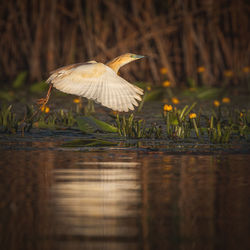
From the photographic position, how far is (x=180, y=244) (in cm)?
278

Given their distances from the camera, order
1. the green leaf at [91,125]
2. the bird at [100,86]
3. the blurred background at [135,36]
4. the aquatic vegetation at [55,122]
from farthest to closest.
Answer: the blurred background at [135,36]
the aquatic vegetation at [55,122]
the green leaf at [91,125]
the bird at [100,86]

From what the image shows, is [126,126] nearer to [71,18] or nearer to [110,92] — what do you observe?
[110,92]

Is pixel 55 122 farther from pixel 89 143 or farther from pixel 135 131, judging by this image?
pixel 89 143

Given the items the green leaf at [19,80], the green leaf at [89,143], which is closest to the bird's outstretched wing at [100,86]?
the green leaf at [89,143]

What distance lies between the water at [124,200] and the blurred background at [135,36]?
7.84m

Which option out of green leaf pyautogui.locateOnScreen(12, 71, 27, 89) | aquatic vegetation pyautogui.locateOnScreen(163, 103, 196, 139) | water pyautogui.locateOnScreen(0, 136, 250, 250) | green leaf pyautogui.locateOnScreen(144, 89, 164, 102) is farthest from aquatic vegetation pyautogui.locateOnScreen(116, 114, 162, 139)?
green leaf pyautogui.locateOnScreen(12, 71, 27, 89)

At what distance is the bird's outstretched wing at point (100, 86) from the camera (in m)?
5.77

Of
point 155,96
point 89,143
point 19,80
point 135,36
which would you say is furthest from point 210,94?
point 89,143

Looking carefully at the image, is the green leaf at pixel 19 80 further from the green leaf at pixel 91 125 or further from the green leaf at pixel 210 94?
the green leaf at pixel 91 125

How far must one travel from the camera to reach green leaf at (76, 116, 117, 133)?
6.81 meters

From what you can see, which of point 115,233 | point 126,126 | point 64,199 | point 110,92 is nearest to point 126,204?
point 64,199

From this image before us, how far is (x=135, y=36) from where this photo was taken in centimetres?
1337

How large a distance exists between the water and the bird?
0.49 metres

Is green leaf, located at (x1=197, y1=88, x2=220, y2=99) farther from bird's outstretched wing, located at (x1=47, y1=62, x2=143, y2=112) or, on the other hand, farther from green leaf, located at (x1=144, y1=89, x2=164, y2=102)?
bird's outstretched wing, located at (x1=47, y1=62, x2=143, y2=112)
